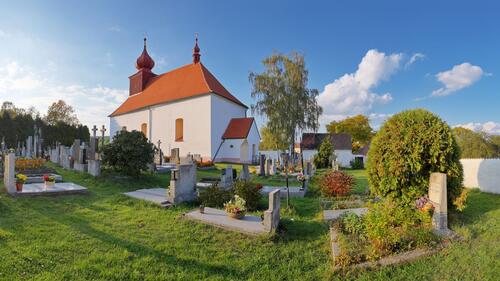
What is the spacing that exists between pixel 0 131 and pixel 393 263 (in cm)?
4202

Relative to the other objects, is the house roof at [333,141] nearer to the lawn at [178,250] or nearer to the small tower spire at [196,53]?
the small tower spire at [196,53]

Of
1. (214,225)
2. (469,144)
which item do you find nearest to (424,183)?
(214,225)

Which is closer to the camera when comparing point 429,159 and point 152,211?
point 429,159

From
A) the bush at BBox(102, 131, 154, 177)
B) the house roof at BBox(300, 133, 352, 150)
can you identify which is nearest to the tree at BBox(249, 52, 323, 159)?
the house roof at BBox(300, 133, 352, 150)

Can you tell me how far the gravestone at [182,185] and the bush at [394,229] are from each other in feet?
16.3

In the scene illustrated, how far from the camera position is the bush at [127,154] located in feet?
39.6

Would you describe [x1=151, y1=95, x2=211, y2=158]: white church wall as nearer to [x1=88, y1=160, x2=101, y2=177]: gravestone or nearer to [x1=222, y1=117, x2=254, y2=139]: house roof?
[x1=222, y1=117, x2=254, y2=139]: house roof

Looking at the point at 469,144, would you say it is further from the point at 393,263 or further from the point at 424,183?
the point at 393,263

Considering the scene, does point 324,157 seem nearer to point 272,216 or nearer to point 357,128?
point 357,128

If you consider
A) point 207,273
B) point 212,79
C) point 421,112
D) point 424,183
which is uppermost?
point 212,79

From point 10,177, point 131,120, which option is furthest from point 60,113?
point 10,177

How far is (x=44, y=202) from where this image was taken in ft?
25.7

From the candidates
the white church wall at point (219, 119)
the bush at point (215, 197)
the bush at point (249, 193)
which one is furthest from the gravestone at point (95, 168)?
the white church wall at point (219, 119)

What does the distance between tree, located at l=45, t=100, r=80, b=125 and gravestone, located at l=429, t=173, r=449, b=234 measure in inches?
1881
